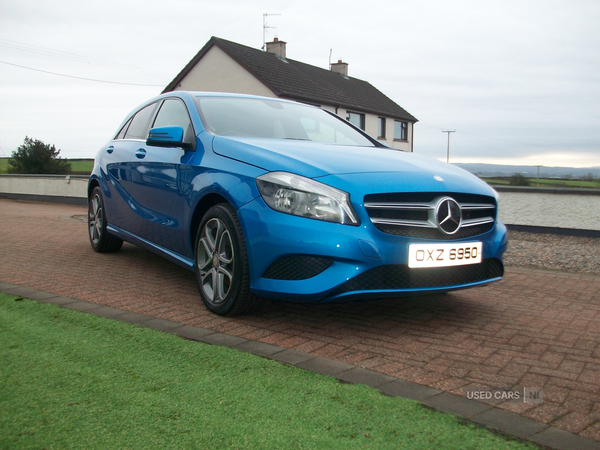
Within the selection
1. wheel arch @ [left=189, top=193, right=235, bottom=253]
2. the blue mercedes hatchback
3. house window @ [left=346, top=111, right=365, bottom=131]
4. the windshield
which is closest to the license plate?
the blue mercedes hatchback

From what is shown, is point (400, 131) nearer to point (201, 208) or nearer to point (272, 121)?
point (272, 121)

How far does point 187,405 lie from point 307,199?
149 centimetres

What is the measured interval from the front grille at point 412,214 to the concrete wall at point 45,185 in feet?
56.2

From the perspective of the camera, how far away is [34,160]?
45.2 metres

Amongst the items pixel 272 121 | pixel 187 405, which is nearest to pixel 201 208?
pixel 272 121

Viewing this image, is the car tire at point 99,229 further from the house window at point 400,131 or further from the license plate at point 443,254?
the house window at point 400,131

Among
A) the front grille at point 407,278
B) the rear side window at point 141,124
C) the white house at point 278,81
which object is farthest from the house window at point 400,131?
the front grille at point 407,278

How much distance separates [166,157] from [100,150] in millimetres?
2470

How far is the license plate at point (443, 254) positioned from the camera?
3662 mm

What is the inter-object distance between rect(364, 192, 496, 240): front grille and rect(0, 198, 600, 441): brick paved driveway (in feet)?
2.27

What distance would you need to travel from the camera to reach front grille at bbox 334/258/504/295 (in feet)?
11.7

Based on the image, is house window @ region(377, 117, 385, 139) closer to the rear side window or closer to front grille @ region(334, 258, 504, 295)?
the rear side window

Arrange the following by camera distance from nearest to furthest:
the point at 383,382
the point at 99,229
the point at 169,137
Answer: the point at 383,382, the point at 169,137, the point at 99,229

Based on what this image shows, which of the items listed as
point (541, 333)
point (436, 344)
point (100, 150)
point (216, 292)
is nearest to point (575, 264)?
point (541, 333)
